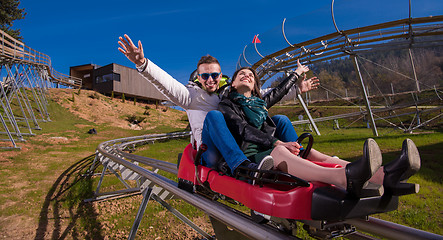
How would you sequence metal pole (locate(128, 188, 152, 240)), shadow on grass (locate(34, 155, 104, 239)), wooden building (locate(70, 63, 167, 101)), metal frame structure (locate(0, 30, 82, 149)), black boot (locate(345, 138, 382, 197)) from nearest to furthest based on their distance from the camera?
1. black boot (locate(345, 138, 382, 197))
2. metal pole (locate(128, 188, 152, 240))
3. shadow on grass (locate(34, 155, 104, 239))
4. metal frame structure (locate(0, 30, 82, 149))
5. wooden building (locate(70, 63, 167, 101))

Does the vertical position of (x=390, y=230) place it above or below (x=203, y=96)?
below

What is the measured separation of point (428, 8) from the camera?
28.3 feet

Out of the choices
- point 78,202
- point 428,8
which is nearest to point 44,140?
point 78,202

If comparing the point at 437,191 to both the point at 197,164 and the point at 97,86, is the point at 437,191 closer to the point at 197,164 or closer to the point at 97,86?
the point at 197,164

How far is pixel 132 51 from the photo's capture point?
7.54 ft

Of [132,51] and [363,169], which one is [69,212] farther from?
[363,169]

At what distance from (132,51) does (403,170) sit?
2.19 metres

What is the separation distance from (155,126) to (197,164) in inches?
957

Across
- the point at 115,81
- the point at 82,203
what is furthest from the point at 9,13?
the point at 82,203

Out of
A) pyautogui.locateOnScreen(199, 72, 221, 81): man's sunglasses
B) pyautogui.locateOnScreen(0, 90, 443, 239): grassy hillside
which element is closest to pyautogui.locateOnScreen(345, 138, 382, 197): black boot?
pyautogui.locateOnScreen(199, 72, 221, 81): man's sunglasses

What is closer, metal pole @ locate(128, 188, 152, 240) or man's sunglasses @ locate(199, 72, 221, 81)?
man's sunglasses @ locate(199, 72, 221, 81)

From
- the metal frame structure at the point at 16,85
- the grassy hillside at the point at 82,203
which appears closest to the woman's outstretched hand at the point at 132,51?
the grassy hillside at the point at 82,203

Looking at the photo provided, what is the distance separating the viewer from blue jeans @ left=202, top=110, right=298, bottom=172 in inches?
70.9

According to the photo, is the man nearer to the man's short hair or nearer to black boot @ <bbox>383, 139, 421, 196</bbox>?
the man's short hair
